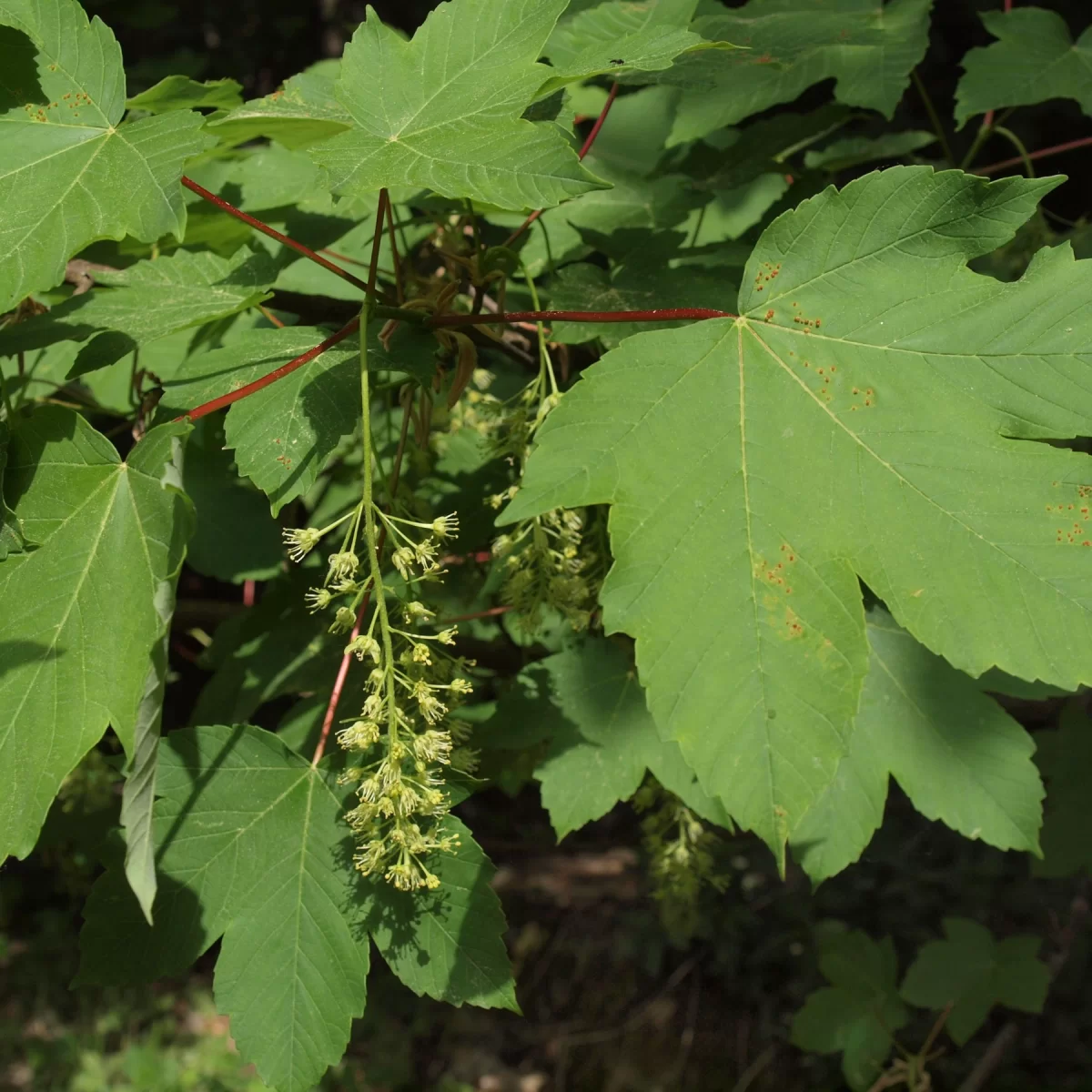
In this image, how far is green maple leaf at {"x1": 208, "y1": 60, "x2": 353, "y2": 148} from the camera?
136 centimetres

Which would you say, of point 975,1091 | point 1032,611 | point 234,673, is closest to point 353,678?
point 234,673

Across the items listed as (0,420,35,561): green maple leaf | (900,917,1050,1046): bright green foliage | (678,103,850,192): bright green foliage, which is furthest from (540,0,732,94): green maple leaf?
(900,917,1050,1046): bright green foliage

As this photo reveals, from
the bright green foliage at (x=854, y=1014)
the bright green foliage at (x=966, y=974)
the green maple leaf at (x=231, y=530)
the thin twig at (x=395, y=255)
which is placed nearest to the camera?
the thin twig at (x=395, y=255)

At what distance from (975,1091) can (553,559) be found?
3.31 m

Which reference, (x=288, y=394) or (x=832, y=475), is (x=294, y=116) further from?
(x=832, y=475)

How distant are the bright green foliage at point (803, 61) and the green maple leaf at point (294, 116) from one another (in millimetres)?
640

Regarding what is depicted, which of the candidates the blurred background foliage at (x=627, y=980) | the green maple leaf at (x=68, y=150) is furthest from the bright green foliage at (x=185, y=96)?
the blurred background foliage at (x=627, y=980)

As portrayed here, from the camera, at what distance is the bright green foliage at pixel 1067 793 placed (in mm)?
2604

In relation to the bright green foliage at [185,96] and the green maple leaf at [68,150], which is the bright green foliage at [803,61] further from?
the green maple leaf at [68,150]

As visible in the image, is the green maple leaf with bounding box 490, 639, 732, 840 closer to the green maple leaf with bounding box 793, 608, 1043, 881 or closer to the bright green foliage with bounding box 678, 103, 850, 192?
the green maple leaf with bounding box 793, 608, 1043, 881

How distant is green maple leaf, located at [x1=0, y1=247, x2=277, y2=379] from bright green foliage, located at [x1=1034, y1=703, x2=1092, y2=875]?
7.24ft

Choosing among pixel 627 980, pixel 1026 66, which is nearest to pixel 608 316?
pixel 1026 66

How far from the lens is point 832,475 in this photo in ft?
4.04

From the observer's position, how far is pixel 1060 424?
121 cm
